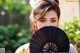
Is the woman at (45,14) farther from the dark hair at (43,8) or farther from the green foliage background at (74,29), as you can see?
the green foliage background at (74,29)

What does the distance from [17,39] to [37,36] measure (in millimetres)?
2852

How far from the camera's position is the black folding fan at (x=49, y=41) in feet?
2.95

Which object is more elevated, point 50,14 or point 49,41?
point 50,14

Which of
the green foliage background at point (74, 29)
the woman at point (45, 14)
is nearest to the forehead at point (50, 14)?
the woman at point (45, 14)

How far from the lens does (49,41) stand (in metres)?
0.90

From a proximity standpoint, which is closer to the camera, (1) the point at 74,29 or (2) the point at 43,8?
(2) the point at 43,8

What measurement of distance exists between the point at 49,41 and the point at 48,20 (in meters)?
0.11

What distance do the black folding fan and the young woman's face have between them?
70 millimetres

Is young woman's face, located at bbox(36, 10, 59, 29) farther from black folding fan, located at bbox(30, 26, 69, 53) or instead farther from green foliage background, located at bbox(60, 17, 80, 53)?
green foliage background, located at bbox(60, 17, 80, 53)

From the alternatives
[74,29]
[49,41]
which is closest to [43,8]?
[49,41]

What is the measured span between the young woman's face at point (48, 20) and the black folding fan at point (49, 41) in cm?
7

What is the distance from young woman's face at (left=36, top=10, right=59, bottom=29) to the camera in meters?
0.98

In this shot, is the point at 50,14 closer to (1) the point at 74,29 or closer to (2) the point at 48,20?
(2) the point at 48,20

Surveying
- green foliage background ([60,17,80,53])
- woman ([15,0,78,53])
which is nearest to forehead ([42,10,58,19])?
woman ([15,0,78,53])
